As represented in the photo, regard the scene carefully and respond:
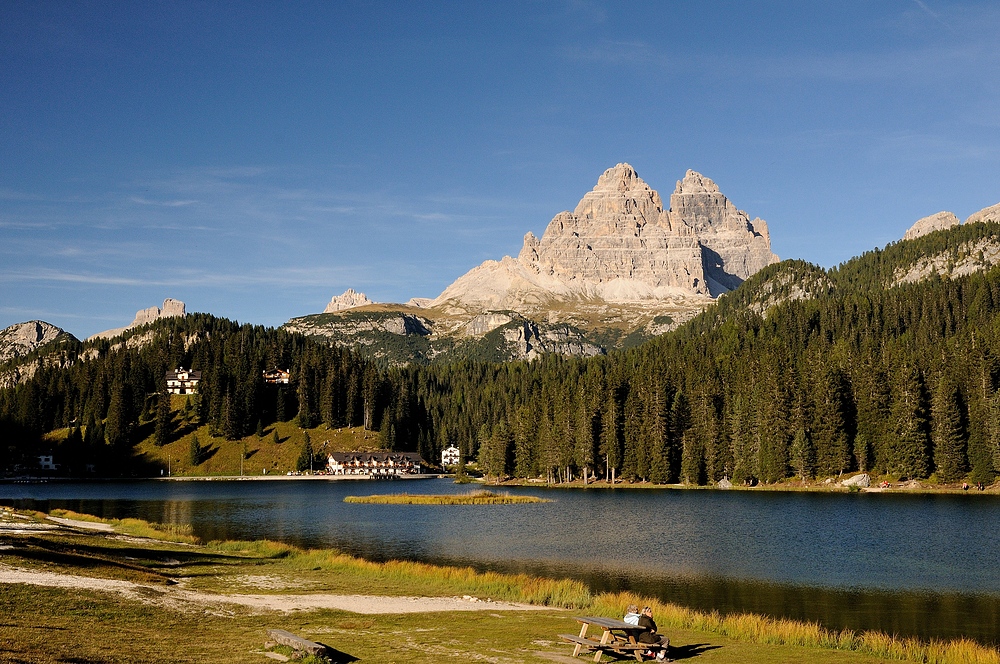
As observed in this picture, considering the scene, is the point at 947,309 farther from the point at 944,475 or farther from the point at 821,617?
the point at 821,617

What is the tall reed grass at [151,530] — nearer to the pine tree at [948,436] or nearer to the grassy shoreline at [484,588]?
the grassy shoreline at [484,588]

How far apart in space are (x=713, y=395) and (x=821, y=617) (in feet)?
417

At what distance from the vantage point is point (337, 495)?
150 meters

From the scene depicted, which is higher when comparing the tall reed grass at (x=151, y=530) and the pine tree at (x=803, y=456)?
the pine tree at (x=803, y=456)

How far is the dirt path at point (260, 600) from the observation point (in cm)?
3416

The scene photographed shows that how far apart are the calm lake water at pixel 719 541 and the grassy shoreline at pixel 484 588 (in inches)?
236

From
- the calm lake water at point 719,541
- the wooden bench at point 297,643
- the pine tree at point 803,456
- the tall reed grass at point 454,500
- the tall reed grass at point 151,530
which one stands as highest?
the pine tree at point 803,456

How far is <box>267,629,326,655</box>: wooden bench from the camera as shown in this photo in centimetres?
2467

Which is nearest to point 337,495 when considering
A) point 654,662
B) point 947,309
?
point 654,662

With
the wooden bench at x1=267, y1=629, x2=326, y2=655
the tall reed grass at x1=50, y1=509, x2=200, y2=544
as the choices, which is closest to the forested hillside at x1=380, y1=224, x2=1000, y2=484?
the tall reed grass at x1=50, y1=509, x2=200, y2=544

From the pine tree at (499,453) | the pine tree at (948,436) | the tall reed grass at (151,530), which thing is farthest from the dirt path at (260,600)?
the pine tree at (499,453)

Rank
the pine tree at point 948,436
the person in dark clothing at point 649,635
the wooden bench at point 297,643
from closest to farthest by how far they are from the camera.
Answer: the wooden bench at point 297,643
the person in dark clothing at point 649,635
the pine tree at point 948,436

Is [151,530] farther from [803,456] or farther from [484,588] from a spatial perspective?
[803,456]

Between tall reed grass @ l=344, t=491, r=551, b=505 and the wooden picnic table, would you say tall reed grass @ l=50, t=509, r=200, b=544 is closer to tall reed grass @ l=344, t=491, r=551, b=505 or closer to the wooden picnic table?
tall reed grass @ l=344, t=491, r=551, b=505
